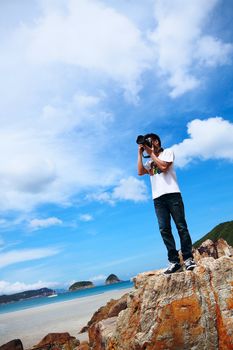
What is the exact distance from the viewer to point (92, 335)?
1230cm

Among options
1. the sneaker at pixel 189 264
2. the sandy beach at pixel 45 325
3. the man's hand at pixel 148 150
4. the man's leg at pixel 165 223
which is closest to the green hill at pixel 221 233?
the sandy beach at pixel 45 325

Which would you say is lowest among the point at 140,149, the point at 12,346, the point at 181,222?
the point at 12,346

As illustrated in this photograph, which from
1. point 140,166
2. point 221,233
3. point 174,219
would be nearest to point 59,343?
point 174,219

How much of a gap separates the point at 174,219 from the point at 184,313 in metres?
2.27

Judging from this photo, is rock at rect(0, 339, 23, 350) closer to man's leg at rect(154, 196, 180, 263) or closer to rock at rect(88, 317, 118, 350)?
rock at rect(88, 317, 118, 350)

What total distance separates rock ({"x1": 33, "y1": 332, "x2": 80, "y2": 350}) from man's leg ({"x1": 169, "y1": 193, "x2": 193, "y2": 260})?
41.1ft

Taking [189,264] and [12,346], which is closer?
[189,264]

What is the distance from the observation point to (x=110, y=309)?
73.3 feet

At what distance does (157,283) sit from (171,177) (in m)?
2.65

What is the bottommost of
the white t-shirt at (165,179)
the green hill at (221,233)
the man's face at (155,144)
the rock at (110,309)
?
the rock at (110,309)

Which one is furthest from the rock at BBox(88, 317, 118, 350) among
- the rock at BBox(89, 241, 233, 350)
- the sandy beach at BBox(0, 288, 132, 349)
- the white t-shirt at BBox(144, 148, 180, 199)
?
the sandy beach at BBox(0, 288, 132, 349)

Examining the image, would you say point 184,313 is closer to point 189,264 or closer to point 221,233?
point 189,264

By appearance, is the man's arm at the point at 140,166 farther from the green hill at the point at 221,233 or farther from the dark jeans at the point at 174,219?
the green hill at the point at 221,233

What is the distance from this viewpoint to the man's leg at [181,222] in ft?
31.0
